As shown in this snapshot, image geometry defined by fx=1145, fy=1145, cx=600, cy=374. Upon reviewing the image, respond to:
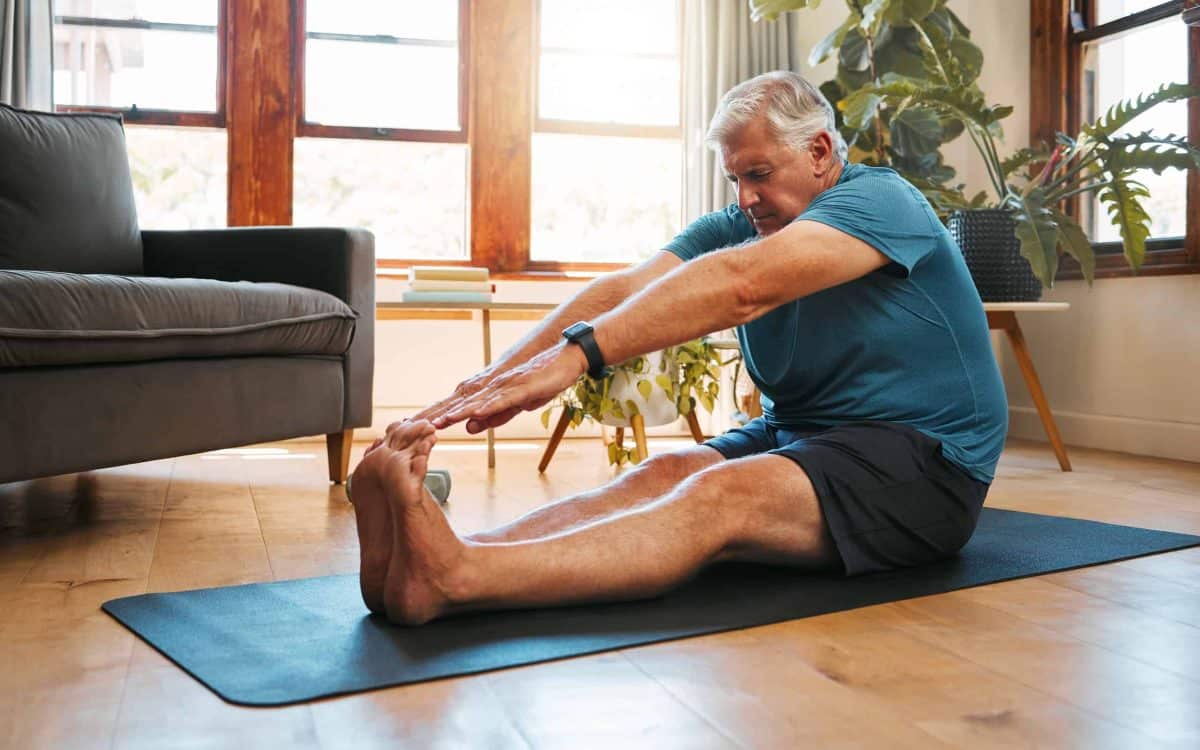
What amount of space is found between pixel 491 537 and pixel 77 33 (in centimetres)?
335

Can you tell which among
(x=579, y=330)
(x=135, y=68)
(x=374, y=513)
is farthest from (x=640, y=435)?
(x=135, y=68)

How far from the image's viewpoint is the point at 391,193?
4414 mm

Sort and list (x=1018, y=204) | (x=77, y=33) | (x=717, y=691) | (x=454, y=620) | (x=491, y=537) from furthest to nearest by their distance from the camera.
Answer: (x=77, y=33) < (x=1018, y=204) < (x=491, y=537) < (x=454, y=620) < (x=717, y=691)

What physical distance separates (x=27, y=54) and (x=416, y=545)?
3240 mm

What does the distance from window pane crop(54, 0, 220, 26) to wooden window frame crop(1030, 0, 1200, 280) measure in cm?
313

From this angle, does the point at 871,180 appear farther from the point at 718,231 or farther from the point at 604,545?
the point at 604,545

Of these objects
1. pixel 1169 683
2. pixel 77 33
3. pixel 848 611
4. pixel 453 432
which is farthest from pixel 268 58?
pixel 1169 683

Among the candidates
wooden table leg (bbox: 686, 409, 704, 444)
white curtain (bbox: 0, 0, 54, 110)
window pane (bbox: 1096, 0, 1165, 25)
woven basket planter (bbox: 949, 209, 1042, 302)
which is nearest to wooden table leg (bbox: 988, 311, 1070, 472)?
woven basket planter (bbox: 949, 209, 1042, 302)

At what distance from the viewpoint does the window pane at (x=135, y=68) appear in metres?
4.05

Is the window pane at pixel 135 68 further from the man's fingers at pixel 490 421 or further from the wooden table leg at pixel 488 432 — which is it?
the man's fingers at pixel 490 421

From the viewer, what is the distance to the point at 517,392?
4.49 ft

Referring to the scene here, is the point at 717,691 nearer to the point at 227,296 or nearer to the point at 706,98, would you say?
the point at 227,296

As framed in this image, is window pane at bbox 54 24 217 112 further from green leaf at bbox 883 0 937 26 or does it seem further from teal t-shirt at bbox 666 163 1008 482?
teal t-shirt at bbox 666 163 1008 482

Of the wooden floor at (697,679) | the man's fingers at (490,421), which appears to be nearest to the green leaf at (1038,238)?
the wooden floor at (697,679)
